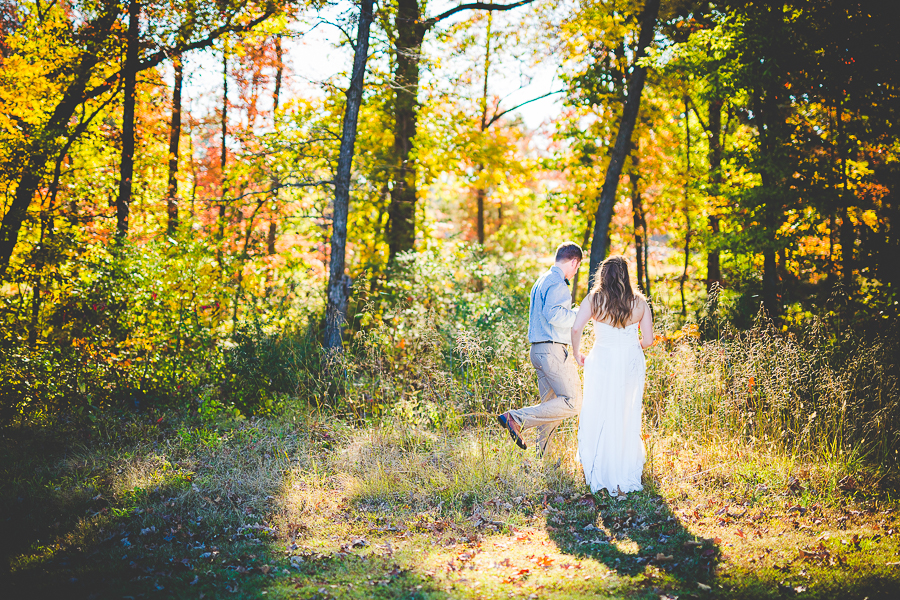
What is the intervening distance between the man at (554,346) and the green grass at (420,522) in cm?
45

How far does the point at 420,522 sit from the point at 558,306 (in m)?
2.36

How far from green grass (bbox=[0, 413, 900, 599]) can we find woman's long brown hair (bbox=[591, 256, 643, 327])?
1.57 metres

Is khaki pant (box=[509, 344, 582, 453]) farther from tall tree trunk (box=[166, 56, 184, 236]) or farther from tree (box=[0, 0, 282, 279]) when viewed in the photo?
tall tree trunk (box=[166, 56, 184, 236])

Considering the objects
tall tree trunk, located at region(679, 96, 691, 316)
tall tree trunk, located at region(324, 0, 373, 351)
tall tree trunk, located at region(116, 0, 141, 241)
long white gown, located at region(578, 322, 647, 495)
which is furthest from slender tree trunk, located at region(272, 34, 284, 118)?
long white gown, located at region(578, 322, 647, 495)

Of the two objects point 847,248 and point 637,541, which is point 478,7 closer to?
point 847,248

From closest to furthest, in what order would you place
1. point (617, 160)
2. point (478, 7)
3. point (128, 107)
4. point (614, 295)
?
point (614, 295), point (128, 107), point (617, 160), point (478, 7)

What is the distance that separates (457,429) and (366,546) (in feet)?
7.85

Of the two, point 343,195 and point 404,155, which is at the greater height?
point 404,155

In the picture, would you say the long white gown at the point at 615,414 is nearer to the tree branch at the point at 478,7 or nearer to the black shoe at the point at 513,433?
the black shoe at the point at 513,433

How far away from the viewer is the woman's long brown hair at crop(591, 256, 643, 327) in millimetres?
5102

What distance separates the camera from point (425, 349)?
7965 millimetres

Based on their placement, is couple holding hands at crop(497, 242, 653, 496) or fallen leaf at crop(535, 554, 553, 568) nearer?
fallen leaf at crop(535, 554, 553, 568)

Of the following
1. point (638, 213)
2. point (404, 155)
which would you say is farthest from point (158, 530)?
point (638, 213)

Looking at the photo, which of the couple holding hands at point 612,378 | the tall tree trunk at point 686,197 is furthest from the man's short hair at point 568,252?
the tall tree trunk at point 686,197
